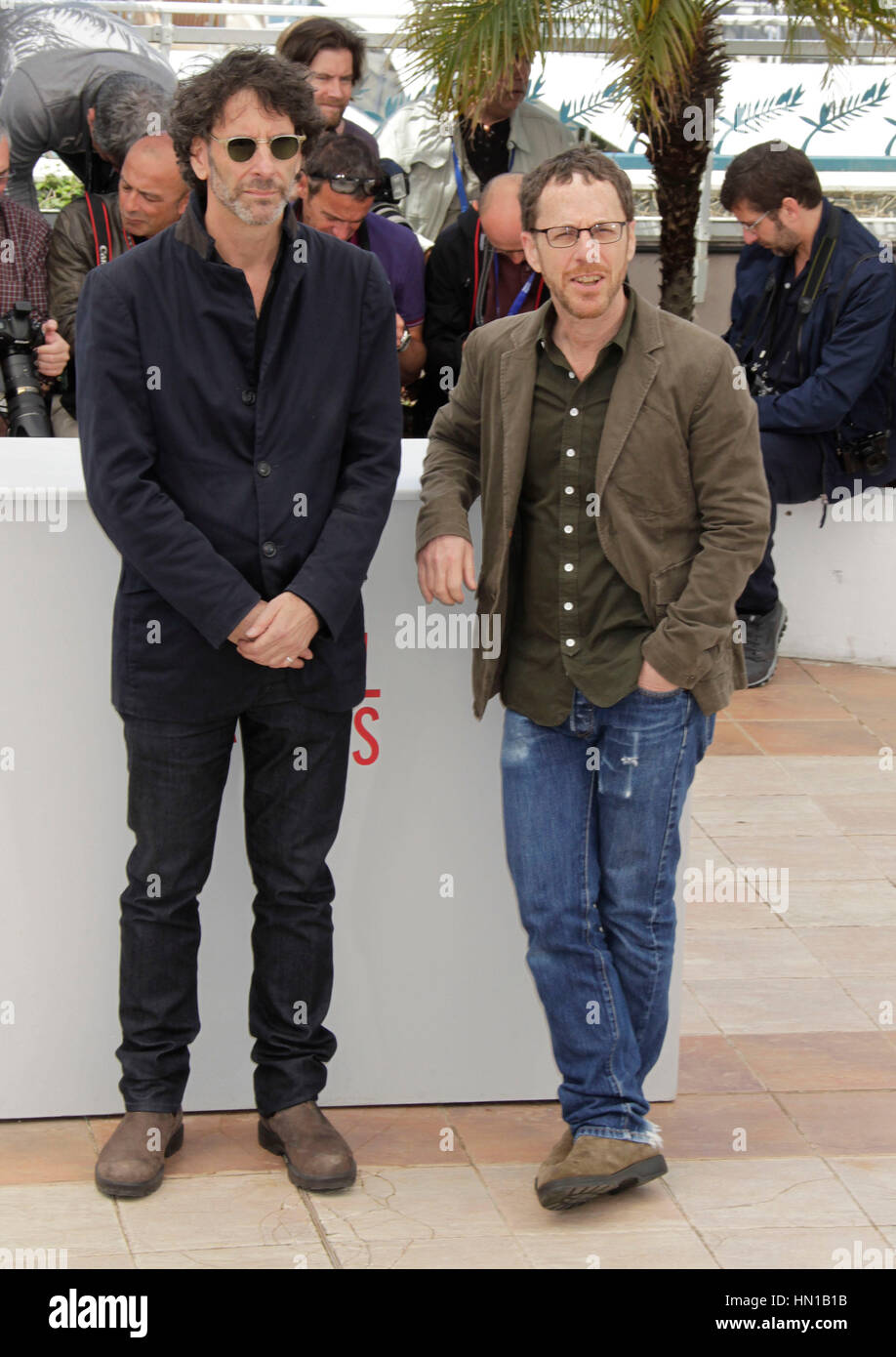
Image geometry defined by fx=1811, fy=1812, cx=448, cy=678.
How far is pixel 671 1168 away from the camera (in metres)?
3.61

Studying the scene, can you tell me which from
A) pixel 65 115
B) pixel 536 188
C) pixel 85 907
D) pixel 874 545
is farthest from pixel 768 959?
pixel 65 115

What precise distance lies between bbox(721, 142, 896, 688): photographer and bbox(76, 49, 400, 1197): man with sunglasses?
11.3 ft

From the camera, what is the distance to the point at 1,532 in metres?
3.44

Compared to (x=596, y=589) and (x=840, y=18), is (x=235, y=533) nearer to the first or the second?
(x=596, y=589)

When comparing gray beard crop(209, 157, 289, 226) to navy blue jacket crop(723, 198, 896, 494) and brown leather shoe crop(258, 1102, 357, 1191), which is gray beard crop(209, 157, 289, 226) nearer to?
brown leather shoe crop(258, 1102, 357, 1191)

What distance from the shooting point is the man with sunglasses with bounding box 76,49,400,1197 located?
3111 millimetres

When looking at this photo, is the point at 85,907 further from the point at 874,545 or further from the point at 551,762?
the point at 874,545

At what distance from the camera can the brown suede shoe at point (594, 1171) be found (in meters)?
3.37

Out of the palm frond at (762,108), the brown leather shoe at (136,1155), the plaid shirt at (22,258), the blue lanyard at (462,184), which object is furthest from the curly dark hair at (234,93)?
the palm frond at (762,108)

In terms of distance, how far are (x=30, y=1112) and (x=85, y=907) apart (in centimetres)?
46

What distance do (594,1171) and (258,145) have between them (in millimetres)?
1944

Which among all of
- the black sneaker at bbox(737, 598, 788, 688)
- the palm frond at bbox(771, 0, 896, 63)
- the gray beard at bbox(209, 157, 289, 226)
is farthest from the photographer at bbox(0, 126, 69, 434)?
the palm frond at bbox(771, 0, 896, 63)

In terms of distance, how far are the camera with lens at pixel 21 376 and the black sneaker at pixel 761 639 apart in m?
2.94
